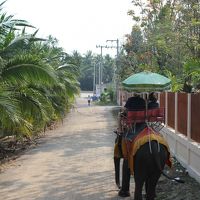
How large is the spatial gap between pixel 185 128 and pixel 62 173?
2.91 m

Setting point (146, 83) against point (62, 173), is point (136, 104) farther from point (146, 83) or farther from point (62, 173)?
point (62, 173)

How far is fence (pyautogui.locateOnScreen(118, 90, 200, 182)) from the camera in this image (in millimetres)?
9055

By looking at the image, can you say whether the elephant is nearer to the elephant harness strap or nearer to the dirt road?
the elephant harness strap

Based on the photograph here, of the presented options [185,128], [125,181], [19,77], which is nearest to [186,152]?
[185,128]

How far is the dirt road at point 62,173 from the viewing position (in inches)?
334

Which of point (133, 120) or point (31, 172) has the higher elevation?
point (133, 120)

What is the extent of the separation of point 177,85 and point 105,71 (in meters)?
100

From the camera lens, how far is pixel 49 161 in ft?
41.0

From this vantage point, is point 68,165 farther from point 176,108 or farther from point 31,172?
point 176,108

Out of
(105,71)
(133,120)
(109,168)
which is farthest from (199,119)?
(105,71)

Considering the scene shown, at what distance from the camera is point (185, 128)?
1036 cm

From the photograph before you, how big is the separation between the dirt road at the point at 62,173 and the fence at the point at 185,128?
1.60 m

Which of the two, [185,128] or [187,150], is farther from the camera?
[185,128]

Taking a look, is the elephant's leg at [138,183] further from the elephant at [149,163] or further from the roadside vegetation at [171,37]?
the roadside vegetation at [171,37]
